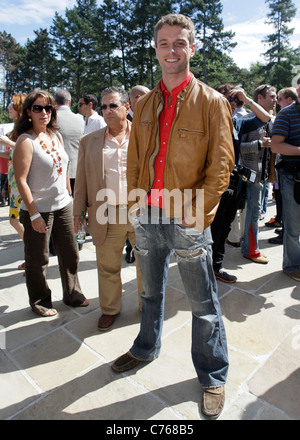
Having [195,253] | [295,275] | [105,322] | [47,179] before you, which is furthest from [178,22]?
[295,275]

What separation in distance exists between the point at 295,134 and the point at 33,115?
2.50 metres

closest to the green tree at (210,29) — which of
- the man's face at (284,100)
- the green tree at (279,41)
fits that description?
the green tree at (279,41)

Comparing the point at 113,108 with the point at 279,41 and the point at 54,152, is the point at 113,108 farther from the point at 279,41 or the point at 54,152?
the point at 279,41

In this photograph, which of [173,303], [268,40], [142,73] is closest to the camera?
[173,303]

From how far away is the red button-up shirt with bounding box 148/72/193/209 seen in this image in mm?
1765

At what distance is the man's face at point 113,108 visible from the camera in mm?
2477

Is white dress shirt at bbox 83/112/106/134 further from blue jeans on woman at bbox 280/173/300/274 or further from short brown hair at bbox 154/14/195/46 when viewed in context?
short brown hair at bbox 154/14/195/46

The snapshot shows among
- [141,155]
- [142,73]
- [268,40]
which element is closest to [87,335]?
[141,155]

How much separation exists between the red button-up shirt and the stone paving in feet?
3.92

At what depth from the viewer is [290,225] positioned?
3.46 meters

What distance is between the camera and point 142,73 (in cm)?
3528

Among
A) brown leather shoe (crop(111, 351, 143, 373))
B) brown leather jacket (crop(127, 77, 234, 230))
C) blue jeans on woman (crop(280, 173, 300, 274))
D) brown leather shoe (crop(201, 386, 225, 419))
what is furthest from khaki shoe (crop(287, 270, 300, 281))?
brown leather jacket (crop(127, 77, 234, 230))
